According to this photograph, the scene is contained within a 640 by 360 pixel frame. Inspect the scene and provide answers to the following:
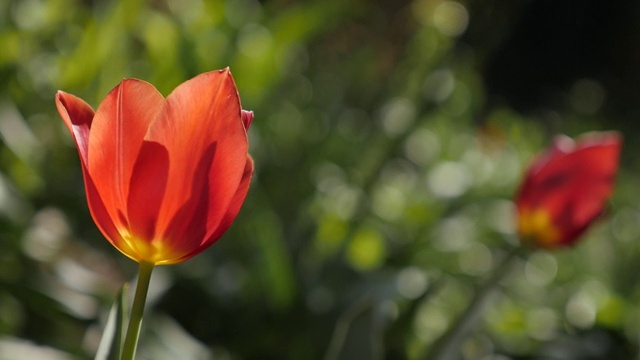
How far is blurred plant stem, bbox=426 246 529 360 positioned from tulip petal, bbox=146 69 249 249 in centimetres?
32

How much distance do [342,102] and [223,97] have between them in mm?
1181

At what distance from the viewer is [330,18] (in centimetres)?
127

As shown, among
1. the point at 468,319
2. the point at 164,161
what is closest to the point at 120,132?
the point at 164,161

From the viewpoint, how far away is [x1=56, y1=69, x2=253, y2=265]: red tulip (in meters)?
0.33

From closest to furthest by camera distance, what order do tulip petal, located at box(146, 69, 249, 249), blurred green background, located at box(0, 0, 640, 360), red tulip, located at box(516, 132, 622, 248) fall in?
tulip petal, located at box(146, 69, 249, 249)
red tulip, located at box(516, 132, 622, 248)
blurred green background, located at box(0, 0, 640, 360)

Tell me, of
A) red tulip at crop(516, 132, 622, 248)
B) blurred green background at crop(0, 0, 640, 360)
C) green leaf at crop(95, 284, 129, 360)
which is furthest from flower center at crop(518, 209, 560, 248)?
green leaf at crop(95, 284, 129, 360)

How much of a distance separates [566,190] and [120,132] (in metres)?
0.37

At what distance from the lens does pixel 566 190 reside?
63 cm

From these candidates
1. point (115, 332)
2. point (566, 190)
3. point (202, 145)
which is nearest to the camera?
point (202, 145)

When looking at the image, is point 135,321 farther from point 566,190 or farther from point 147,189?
point 566,190

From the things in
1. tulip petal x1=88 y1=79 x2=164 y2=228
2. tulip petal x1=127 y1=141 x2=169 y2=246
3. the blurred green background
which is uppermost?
tulip petal x1=88 y1=79 x2=164 y2=228

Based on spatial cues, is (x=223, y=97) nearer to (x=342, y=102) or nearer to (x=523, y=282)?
(x=523, y=282)

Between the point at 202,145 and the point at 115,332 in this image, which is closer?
the point at 202,145

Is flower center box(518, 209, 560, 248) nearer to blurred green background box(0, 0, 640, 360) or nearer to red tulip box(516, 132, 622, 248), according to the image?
red tulip box(516, 132, 622, 248)
